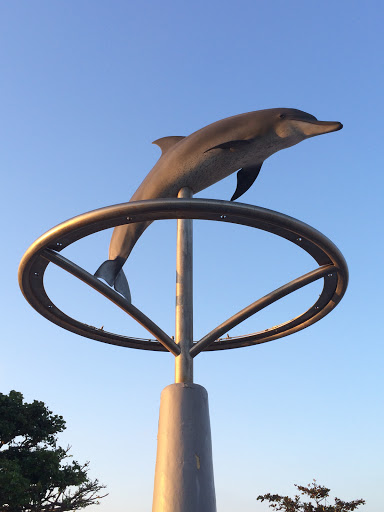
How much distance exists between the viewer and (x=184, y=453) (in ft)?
42.2

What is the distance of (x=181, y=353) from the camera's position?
14602 millimetres

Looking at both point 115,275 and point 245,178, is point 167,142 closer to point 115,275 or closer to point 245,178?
point 245,178

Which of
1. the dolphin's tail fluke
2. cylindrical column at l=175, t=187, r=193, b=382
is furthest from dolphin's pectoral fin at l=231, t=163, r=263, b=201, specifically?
the dolphin's tail fluke

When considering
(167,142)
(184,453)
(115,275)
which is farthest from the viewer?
(167,142)

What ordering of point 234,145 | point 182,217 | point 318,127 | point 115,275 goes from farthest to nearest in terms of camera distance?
1. point 115,275
2. point 234,145
3. point 318,127
4. point 182,217

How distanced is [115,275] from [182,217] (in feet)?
11.5

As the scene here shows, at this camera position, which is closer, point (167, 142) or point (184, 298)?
point (184, 298)

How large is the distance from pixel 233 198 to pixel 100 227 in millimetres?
4228

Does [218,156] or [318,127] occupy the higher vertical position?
[318,127]

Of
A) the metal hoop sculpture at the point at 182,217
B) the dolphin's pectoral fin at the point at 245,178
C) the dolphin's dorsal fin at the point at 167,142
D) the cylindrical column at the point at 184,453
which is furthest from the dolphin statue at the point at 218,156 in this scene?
the cylindrical column at the point at 184,453

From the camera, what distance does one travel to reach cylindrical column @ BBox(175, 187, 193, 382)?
47.6 feet

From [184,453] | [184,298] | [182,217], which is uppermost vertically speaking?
[182,217]

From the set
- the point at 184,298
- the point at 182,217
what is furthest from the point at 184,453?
the point at 182,217

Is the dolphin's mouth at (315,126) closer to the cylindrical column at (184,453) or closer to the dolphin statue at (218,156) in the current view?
the dolphin statue at (218,156)
